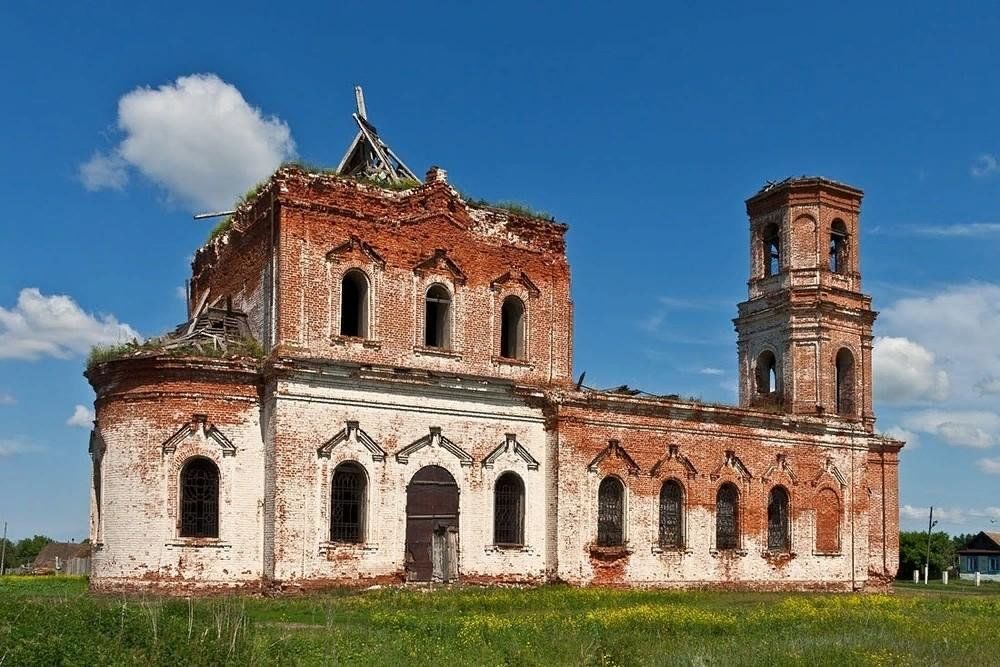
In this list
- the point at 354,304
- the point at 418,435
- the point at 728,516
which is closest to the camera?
the point at 418,435

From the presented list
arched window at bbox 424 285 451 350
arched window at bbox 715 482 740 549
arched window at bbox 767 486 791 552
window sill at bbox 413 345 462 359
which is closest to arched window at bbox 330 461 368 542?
window sill at bbox 413 345 462 359

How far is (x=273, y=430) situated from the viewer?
21.2 meters

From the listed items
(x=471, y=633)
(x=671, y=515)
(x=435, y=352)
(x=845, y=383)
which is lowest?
(x=471, y=633)

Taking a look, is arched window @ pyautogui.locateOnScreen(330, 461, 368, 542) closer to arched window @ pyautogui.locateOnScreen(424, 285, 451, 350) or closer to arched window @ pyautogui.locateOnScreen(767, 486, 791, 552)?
arched window @ pyautogui.locateOnScreen(424, 285, 451, 350)

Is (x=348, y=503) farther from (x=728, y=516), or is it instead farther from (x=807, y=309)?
(x=807, y=309)

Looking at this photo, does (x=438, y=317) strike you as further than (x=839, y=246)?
No

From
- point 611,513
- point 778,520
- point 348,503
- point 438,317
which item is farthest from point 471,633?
point 778,520

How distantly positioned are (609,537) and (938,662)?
12.9m

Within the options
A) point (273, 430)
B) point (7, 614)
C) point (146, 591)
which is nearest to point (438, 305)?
point (273, 430)

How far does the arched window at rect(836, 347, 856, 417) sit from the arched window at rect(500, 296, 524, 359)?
11.1m

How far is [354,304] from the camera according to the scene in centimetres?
2350

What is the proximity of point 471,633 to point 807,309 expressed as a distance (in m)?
19.0

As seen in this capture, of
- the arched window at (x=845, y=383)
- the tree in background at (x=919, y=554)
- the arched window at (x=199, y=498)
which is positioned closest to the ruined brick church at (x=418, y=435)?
the arched window at (x=199, y=498)

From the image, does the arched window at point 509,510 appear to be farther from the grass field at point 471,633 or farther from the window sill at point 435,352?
the grass field at point 471,633
